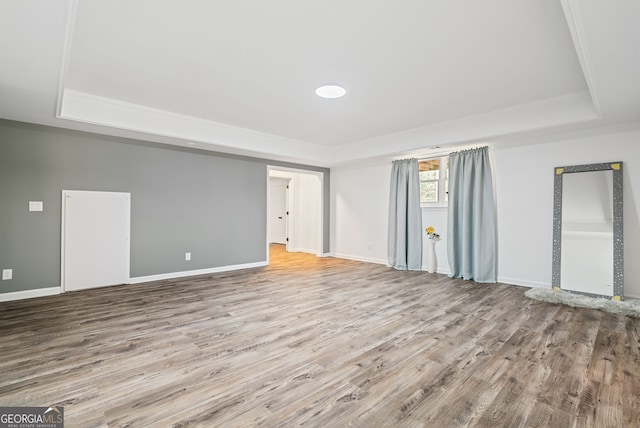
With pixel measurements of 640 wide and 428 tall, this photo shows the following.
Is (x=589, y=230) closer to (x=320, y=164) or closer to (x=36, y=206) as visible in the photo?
(x=320, y=164)

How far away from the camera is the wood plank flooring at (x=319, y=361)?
177cm

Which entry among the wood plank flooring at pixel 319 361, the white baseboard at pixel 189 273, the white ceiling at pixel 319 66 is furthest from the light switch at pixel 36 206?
the white baseboard at pixel 189 273

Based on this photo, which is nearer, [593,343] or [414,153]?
[593,343]

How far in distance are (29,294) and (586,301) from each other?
7.31 metres

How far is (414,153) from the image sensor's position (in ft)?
18.9

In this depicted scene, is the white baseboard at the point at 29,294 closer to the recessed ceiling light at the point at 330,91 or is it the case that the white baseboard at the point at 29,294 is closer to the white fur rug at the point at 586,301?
the recessed ceiling light at the point at 330,91

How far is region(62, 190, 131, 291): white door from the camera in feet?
14.2

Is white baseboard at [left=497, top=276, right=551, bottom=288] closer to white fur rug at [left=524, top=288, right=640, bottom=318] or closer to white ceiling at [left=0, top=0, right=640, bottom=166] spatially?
white fur rug at [left=524, top=288, right=640, bottom=318]

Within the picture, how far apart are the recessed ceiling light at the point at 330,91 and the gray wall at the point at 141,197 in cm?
292

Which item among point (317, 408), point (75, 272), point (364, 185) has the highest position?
point (364, 185)

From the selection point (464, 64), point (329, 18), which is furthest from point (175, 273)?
point (464, 64)

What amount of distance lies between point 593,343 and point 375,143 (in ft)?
14.4

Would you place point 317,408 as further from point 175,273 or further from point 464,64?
point 175,273

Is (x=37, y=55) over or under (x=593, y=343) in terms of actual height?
over
